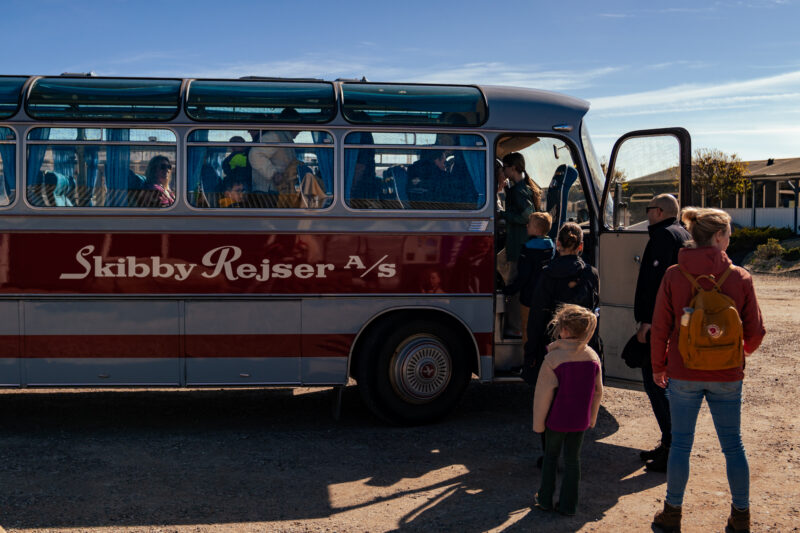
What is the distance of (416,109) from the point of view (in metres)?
7.74

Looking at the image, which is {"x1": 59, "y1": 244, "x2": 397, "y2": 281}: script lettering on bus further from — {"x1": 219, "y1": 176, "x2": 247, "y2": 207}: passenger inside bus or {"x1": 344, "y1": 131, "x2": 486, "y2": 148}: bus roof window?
{"x1": 344, "y1": 131, "x2": 486, "y2": 148}: bus roof window

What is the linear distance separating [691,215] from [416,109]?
10.8 ft

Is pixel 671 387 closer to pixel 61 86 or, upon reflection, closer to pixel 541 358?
pixel 541 358

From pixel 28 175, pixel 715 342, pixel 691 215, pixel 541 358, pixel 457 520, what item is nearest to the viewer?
pixel 715 342

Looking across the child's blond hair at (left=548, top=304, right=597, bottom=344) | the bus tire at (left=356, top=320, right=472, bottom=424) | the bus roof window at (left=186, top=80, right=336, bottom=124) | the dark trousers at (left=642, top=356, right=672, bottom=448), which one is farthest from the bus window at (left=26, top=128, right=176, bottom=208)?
the dark trousers at (left=642, top=356, right=672, bottom=448)

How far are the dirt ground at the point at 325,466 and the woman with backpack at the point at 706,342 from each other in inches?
25.5

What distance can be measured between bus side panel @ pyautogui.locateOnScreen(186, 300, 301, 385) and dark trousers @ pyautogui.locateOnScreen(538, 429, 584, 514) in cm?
→ 287

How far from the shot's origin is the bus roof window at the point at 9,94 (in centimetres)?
742

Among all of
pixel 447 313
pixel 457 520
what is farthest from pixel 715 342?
pixel 447 313

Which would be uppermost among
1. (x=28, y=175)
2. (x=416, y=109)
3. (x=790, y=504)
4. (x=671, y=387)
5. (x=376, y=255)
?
(x=416, y=109)

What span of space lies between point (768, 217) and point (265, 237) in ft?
137

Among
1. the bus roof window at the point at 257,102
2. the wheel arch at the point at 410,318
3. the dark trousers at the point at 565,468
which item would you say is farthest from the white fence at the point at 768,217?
the dark trousers at the point at 565,468

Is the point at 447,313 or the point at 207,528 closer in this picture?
the point at 207,528

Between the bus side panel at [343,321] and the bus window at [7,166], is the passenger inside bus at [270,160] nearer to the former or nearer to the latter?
the bus side panel at [343,321]
